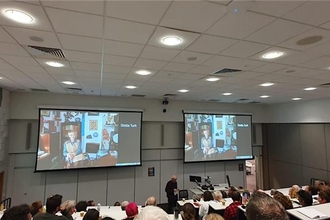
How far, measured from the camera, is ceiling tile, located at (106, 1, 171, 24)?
184cm

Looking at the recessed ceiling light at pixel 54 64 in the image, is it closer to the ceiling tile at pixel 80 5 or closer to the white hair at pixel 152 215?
the ceiling tile at pixel 80 5

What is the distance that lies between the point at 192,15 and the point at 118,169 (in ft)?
23.0

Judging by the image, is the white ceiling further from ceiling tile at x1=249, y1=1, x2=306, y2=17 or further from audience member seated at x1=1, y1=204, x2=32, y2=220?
audience member seated at x1=1, y1=204, x2=32, y2=220

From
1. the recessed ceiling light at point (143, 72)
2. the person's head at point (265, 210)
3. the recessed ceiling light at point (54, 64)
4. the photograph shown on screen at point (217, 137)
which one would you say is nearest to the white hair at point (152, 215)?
the person's head at point (265, 210)

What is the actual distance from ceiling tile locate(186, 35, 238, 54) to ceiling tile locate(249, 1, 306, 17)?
2.20 feet

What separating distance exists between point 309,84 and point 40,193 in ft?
29.6

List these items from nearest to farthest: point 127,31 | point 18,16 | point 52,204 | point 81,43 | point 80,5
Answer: point 80,5, point 18,16, point 127,31, point 81,43, point 52,204

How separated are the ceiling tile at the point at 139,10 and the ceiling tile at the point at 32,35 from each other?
1056 millimetres

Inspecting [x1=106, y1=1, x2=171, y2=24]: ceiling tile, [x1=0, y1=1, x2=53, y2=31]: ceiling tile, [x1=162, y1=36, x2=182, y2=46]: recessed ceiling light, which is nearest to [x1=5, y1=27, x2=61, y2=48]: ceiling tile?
[x1=0, y1=1, x2=53, y2=31]: ceiling tile

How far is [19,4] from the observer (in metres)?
1.88

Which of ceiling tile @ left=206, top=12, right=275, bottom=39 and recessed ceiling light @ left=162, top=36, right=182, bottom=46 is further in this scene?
recessed ceiling light @ left=162, top=36, right=182, bottom=46

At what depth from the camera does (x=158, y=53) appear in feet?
10.3

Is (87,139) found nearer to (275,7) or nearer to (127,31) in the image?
(127,31)

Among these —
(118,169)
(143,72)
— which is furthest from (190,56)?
(118,169)
